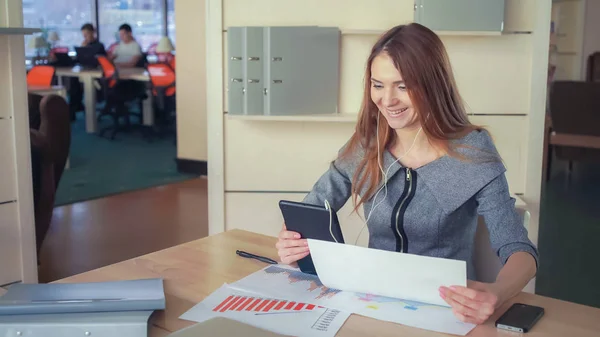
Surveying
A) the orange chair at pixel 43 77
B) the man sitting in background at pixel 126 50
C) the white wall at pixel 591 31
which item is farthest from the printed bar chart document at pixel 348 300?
the white wall at pixel 591 31

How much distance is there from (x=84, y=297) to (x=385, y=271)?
0.62 metres

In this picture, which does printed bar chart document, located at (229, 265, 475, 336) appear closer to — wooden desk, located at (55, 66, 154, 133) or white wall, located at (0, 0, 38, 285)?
white wall, located at (0, 0, 38, 285)

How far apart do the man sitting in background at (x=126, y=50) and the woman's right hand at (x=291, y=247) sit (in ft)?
29.0

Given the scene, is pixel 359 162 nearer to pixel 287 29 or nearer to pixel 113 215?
pixel 287 29

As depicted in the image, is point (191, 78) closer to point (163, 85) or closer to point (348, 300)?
point (163, 85)

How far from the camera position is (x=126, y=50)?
10.3 m

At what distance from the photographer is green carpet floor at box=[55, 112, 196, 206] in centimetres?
628

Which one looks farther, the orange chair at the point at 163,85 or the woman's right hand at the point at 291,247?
the orange chair at the point at 163,85

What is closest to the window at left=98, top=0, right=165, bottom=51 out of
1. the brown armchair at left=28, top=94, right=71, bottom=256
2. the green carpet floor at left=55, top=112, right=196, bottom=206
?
the green carpet floor at left=55, top=112, right=196, bottom=206

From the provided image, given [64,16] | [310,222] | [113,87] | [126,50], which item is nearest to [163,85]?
[113,87]

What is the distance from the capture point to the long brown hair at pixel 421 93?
1706 millimetres

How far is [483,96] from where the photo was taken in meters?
3.08

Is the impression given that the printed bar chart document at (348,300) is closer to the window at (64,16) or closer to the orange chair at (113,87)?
the orange chair at (113,87)

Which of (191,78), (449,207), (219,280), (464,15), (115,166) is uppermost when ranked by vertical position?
(464,15)
